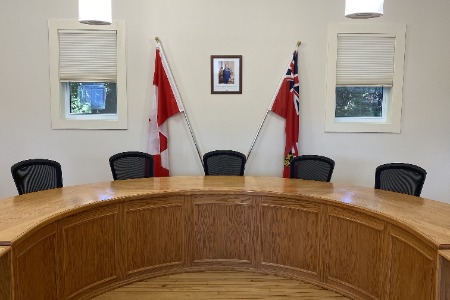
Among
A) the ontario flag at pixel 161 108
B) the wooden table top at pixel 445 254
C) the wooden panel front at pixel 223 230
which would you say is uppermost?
the ontario flag at pixel 161 108

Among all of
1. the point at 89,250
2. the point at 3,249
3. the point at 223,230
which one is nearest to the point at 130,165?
the point at 223,230

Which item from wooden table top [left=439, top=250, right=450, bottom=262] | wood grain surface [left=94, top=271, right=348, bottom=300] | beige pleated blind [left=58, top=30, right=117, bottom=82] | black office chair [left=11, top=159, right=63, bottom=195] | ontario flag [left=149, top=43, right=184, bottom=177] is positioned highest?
beige pleated blind [left=58, top=30, right=117, bottom=82]

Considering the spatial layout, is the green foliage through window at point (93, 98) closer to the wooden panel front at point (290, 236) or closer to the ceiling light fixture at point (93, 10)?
the ceiling light fixture at point (93, 10)

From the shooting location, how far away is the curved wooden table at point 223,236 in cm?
304

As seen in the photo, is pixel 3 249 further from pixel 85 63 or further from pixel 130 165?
pixel 85 63

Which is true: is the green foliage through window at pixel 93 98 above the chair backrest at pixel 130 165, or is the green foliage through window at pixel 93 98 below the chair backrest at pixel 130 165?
above

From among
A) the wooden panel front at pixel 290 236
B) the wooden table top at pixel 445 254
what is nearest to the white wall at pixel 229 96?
the wooden panel front at pixel 290 236

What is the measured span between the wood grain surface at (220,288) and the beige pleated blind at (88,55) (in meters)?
2.89

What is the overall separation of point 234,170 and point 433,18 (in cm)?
320

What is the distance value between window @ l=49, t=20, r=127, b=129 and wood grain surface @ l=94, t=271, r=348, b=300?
2462 millimetres

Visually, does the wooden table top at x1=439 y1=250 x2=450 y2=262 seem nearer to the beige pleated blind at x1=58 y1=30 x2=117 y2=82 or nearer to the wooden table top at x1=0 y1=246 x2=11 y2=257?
the wooden table top at x1=0 y1=246 x2=11 y2=257

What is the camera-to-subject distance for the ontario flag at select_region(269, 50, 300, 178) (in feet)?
19.3

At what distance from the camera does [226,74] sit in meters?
5.96

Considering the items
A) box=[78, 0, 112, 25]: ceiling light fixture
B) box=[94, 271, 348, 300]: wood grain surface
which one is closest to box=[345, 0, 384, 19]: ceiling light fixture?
box=[78, 0, 112, 25]: ceiling light fixture
